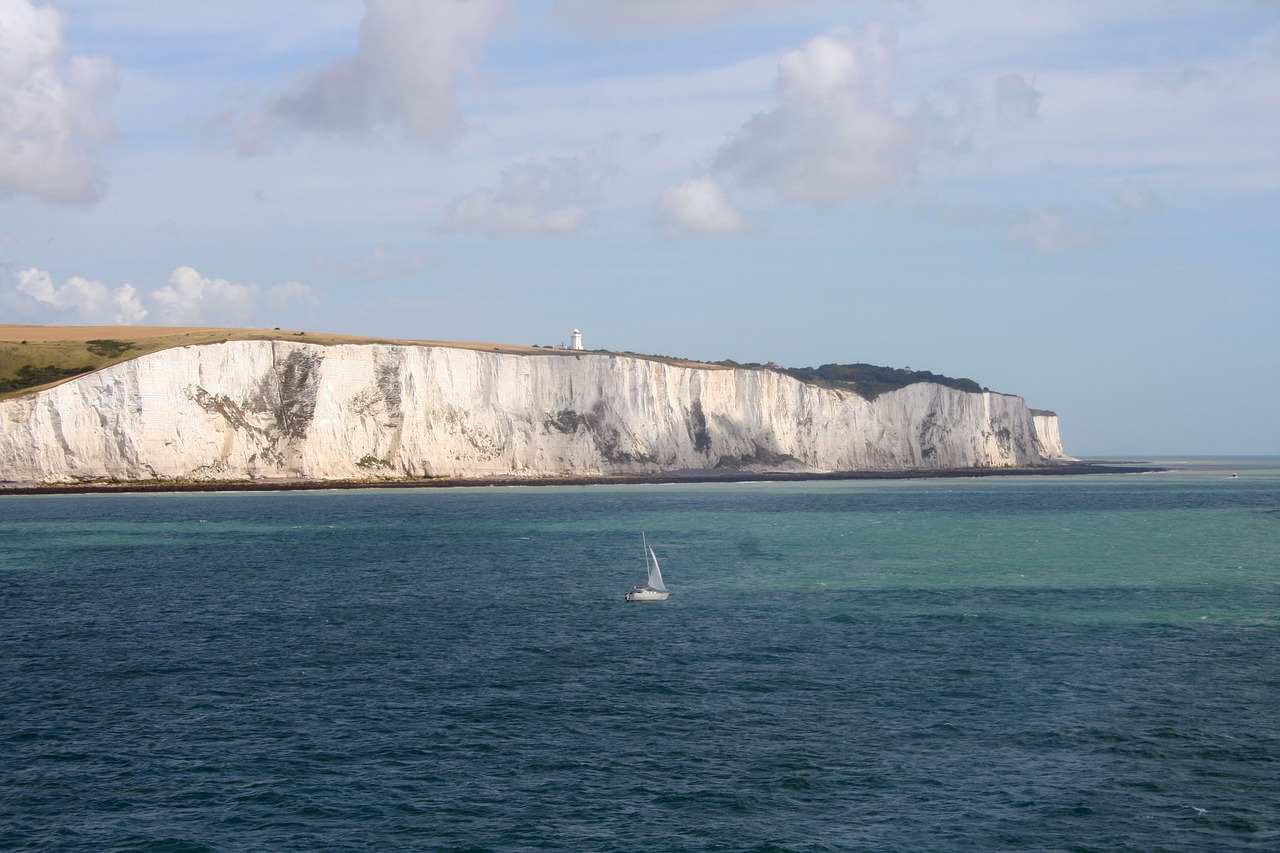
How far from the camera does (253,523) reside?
66.9 m

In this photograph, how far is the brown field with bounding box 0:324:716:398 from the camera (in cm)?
9869

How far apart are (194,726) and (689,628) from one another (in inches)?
579

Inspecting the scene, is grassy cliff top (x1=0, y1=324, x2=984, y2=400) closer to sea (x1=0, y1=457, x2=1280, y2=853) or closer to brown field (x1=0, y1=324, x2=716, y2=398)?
brown field (x1=0, y1=324, x2=716, y2=398)

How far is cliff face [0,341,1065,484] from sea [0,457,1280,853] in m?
42.6

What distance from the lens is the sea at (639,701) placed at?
17.0 m

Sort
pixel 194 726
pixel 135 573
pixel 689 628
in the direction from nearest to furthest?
1. pixel 194 726
2. pixel 689 628
3. pixel 135 573

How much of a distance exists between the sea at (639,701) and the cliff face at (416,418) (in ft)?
140

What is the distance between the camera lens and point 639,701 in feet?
78.2

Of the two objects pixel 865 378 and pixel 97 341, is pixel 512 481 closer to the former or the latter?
pixel 97 341

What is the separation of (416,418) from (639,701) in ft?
274

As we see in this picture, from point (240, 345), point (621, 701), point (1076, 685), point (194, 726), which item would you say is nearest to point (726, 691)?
point (621, 701)

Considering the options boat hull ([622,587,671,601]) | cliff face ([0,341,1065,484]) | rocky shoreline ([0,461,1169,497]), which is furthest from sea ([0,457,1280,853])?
cliff face ([0,341,1065,484])

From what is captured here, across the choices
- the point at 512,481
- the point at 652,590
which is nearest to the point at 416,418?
the point at 512,481

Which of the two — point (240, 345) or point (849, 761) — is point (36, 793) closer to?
point (849, 761)
